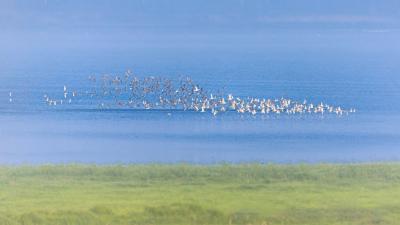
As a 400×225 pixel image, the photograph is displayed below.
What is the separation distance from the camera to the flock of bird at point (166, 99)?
1209 cm

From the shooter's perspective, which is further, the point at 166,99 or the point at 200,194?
the point at 166,99

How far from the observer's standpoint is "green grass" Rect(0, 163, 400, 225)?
1076 centimetres

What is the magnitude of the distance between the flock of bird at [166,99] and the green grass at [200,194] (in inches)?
30.4

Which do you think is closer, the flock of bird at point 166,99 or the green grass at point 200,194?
the green grass at point 200,194

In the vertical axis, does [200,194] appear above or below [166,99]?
below

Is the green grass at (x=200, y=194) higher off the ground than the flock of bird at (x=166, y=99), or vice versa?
the flock of bird at (x=166, y=99)

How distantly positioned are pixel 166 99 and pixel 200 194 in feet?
5.10

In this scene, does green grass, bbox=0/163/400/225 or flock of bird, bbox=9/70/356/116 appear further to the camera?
flock of bird, bbox=9/70/356/116

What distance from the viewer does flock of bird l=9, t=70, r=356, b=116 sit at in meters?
12.1

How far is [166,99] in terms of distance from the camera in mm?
12477

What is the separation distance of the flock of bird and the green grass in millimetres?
772

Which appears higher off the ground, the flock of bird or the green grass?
the flock of bird

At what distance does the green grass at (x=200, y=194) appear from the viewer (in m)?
10.8

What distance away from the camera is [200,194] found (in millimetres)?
11250
